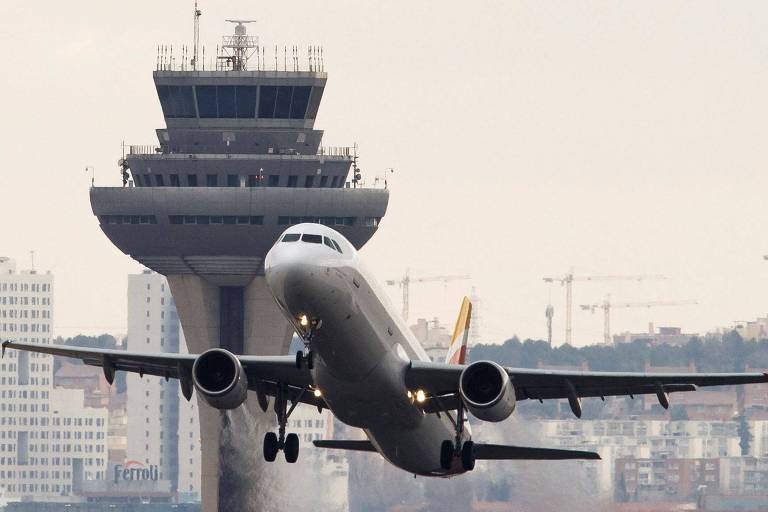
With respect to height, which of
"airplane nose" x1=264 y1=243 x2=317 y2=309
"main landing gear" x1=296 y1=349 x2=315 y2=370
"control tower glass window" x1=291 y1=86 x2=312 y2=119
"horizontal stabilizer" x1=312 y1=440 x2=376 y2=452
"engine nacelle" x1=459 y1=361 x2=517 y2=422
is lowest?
"horizontal stabilizer" x1=312 y1=440 x2=376 y2=452

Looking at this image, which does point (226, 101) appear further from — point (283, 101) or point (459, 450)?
point (459, 450)

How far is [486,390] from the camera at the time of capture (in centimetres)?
8162

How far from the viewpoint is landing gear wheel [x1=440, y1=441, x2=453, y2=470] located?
8625 cm

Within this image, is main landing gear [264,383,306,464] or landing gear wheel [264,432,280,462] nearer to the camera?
main landing gear [264,383,306,464]

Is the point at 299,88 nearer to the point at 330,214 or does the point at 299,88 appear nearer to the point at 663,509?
the point at 330,214

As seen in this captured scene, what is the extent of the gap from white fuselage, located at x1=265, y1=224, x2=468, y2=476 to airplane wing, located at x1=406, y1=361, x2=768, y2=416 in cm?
84

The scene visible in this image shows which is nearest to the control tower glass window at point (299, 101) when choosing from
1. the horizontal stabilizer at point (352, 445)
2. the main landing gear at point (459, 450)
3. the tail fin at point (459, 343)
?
the tail fin at point (459, 343)

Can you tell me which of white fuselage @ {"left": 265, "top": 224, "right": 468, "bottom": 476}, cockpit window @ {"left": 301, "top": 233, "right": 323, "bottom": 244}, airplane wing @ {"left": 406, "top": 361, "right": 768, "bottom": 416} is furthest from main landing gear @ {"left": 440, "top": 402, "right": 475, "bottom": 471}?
cockpit window @ {"left": 301, "top": 233, "right": 323, "bottom": 244}

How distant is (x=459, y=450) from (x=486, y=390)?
4.68m

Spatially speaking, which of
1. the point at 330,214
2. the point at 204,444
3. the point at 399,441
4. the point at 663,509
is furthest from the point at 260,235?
the point at 399,441

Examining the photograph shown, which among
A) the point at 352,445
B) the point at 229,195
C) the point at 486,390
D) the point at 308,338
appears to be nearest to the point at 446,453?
the point at 486,390

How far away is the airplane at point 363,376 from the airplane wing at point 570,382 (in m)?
0.07

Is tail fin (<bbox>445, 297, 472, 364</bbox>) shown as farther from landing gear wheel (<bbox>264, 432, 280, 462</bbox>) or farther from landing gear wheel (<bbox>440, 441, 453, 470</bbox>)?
landing gear wheel (<bbox>264, 432, 280, 462</bbox>)

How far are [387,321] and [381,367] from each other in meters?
2.03
